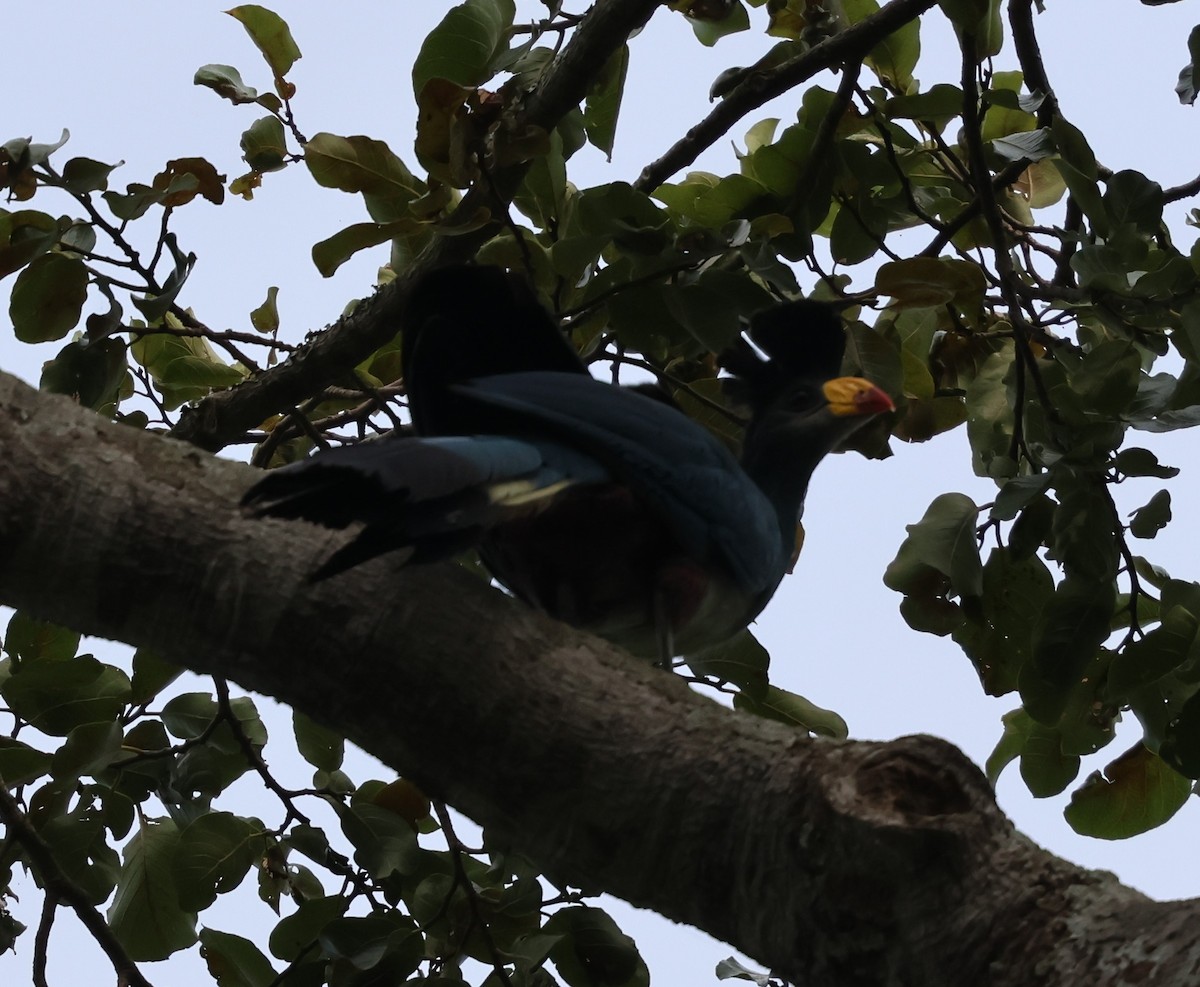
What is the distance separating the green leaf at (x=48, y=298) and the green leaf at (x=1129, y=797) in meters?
2.51

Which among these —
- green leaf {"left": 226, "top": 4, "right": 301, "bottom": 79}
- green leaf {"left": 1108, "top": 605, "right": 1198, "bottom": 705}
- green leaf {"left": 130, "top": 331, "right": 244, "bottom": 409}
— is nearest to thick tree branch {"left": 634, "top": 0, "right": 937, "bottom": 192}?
green leaf {"left": 226, "top": 4, "right": 301, "bottom": 79}

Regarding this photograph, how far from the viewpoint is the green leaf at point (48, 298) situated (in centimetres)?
297

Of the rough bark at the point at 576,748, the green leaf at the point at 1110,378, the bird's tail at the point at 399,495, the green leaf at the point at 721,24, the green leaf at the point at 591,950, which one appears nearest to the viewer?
the rough bark at the point at 576,748

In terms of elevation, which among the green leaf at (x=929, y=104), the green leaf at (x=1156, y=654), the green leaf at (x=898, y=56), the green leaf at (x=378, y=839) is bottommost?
the green leaf at (x=378, y=839)

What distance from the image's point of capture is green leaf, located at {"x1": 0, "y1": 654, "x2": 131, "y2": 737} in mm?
2947

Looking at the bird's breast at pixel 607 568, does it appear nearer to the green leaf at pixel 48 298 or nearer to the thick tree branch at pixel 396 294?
the thick tree branch at pixel 396 294

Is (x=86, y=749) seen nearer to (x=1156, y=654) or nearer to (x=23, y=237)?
(x=23, y=237)

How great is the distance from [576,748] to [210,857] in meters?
1.58

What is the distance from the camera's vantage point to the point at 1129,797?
10.3 ft

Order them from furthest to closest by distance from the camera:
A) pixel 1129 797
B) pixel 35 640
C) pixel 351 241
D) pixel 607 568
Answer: pixel 35 640 < pixel 1129 797 < pixel 351 241 < pixel 607 568

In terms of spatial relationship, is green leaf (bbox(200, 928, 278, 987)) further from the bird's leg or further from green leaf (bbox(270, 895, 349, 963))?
the bird's leg

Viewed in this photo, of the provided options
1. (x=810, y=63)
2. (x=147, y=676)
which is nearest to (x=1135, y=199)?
(x=810, y=63)

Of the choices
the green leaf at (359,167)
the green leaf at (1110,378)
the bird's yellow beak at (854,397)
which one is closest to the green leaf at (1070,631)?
the green leaf at (1110,378)

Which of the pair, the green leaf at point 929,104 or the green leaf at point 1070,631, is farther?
the green leaf at point 929,104
